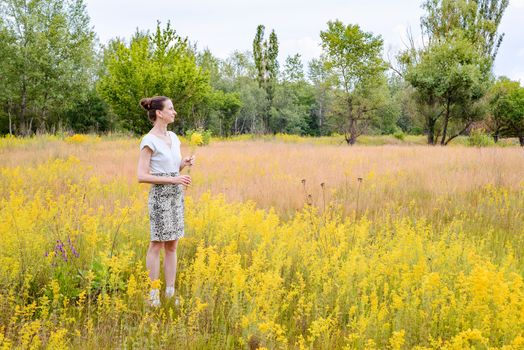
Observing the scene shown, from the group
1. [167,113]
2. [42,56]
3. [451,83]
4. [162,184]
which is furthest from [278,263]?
[42,56]

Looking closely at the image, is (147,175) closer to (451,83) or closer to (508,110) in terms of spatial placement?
(451,83)

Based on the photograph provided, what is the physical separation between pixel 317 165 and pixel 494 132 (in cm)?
2908

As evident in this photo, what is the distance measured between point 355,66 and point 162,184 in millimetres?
25621

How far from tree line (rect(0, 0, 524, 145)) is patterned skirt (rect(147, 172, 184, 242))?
18.2 metres

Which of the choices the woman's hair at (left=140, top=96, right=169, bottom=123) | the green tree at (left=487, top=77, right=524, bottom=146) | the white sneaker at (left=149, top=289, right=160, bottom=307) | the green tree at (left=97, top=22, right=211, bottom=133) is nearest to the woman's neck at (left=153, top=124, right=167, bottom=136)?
the woman's hair at (left=140, top=96, right=169, bottom=123)

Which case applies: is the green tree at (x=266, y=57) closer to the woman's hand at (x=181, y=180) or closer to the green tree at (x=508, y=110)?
the green tree at (x=508, y=110)

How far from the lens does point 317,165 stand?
36.2 ft

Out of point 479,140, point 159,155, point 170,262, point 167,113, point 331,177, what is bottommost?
point 170,262

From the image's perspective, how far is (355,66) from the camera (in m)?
26.9

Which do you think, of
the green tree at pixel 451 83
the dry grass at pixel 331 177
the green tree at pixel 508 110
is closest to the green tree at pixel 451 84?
the green tree at pixel 451 83

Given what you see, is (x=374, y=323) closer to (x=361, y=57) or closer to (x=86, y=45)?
(x=361, y=57)

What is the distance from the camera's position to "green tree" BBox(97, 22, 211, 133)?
20.7 meters

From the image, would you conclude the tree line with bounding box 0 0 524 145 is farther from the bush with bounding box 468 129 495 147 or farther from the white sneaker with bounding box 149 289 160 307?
the white sneaker with bounding box 149 289 160 307

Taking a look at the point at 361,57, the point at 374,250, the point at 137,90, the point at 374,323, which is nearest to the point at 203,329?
the point at 374,323
